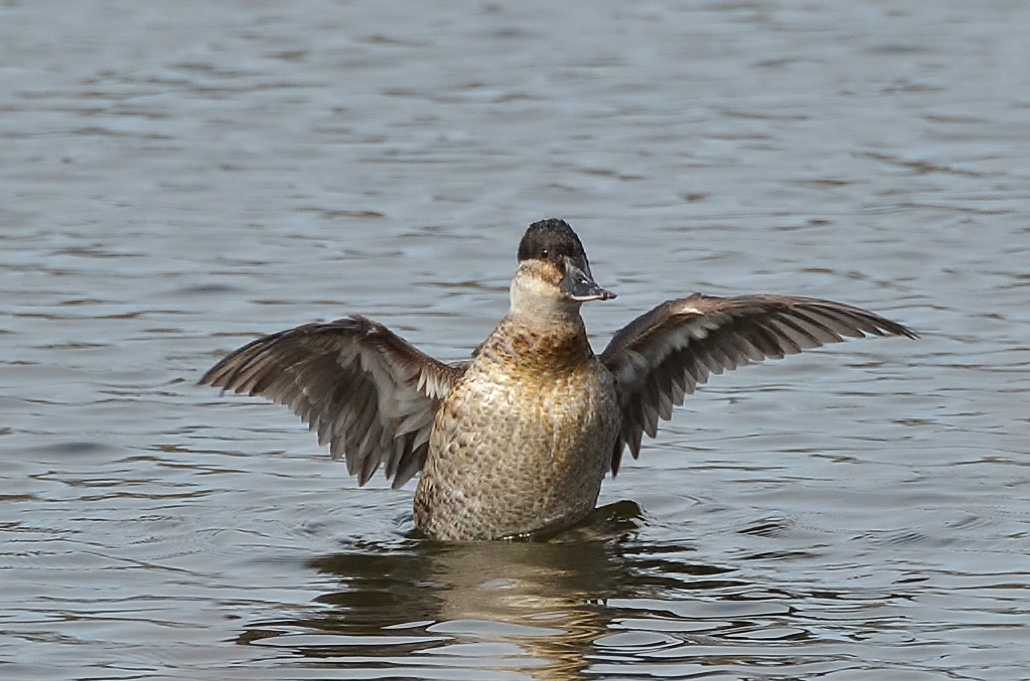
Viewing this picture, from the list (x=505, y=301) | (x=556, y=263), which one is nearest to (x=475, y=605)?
(x=556, y=263)

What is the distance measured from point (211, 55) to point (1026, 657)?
495 inches

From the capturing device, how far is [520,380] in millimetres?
9195

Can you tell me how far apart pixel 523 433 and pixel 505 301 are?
12.5ft

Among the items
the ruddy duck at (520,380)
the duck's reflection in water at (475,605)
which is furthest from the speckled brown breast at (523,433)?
the duck's reflection in water at (475,605)

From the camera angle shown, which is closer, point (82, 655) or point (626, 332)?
point (82, 655)

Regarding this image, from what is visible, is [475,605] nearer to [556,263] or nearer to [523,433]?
[523,433]

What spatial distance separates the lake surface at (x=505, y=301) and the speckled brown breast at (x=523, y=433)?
21 cm

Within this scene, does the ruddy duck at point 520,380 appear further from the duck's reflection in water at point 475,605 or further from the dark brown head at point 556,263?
the duck's reflection in water at point 475,605

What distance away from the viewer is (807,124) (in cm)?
1703

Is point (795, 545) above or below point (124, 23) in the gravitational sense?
below

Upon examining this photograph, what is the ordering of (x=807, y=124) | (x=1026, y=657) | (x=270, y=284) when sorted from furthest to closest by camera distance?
(x=807, y=124)
(x=270, y=284)
(x=1026, y=657)

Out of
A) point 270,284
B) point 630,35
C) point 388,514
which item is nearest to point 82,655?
point 388,514

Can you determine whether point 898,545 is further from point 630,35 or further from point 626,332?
point 630,35

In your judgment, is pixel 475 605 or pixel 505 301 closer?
pixel 475 605
